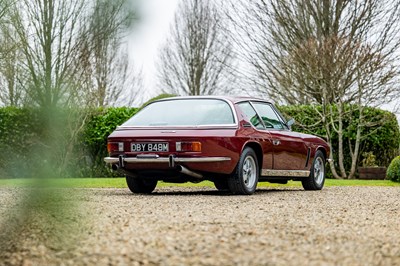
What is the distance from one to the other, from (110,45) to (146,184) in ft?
31.3

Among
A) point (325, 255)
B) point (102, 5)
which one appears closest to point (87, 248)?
point (325, 255)

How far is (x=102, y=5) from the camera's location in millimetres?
1527

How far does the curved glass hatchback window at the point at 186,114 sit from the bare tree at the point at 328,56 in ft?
30.6

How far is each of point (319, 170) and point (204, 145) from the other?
3.57 m

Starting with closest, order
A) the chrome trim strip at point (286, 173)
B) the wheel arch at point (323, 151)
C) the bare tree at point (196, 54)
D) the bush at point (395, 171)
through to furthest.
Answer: the chrome trim strip at point (286, 173), the wheel arch at point (323, 151), the bush at point (395, 171), the bare tree at point (196, 54)

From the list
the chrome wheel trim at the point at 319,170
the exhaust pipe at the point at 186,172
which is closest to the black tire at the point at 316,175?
the chrome wheel trim at the point at 319,170

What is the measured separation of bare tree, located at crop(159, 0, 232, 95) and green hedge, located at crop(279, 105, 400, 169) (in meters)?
11.8

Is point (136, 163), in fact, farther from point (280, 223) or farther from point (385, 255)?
point (385, 255)

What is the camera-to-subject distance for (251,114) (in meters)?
10.9

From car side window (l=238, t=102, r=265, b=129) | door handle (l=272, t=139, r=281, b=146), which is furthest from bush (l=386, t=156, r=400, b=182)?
car side window (l=238, t=102, r=265, b=129)

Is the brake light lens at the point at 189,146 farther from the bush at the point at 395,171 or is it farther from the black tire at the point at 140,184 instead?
the bush at the point at 395,171

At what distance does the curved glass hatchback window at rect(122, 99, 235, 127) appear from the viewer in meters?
10.2

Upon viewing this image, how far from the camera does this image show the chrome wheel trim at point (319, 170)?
41.1 feet

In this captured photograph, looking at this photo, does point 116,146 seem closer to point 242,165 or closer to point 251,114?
point 242,165
